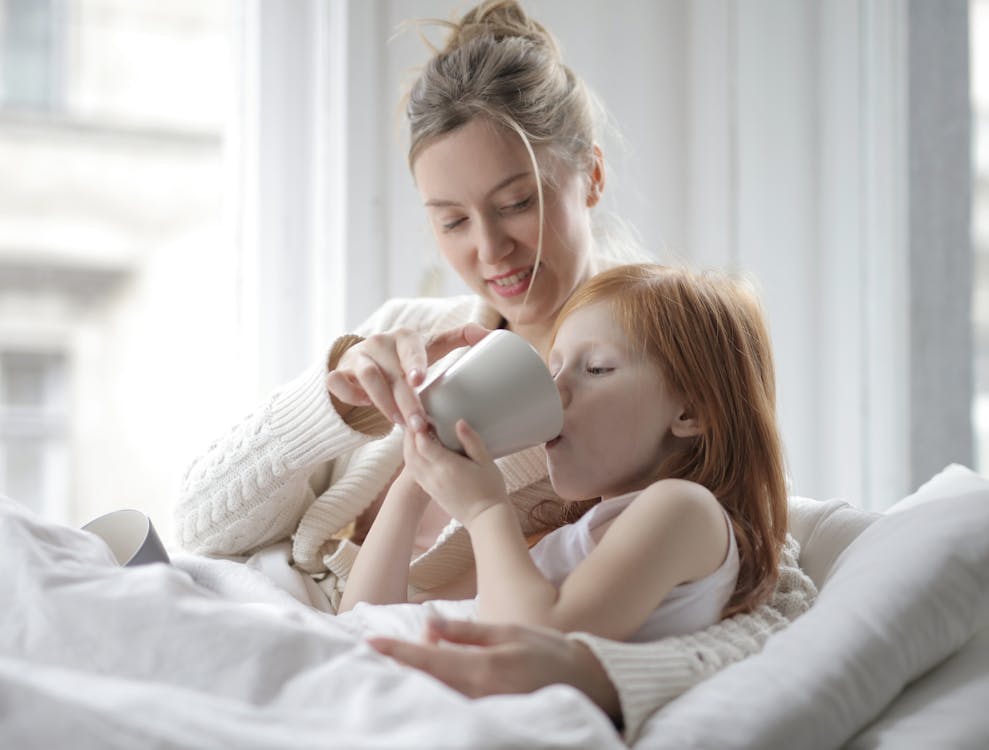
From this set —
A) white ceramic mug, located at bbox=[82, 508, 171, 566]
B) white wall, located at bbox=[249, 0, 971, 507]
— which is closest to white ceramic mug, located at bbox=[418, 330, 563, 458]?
white ceramic mug, located at bbox=[82, 508, 171, 566]

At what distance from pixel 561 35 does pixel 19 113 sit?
1145 mm

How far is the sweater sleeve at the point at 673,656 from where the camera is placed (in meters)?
0.79

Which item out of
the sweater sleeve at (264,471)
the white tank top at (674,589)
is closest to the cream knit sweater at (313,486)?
the sweater sleeve at (264,471)

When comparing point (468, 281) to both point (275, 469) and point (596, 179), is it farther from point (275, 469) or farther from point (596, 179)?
point (275, 469)

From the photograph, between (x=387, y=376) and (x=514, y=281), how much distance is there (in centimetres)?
40

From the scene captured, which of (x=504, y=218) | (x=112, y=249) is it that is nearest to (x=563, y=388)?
(x=504, y=218)

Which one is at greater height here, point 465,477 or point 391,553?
point 465,477

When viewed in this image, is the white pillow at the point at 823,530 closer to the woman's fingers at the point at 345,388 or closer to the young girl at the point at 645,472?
the young girl at the point at 645,472

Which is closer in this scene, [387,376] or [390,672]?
[390,672]

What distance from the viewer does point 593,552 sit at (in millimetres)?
898

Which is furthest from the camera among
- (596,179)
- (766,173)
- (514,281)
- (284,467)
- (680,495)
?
(766,173)

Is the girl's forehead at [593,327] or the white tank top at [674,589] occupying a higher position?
the girl's forehead at [593,327]

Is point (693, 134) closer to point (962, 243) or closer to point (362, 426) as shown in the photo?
point (962, 243)

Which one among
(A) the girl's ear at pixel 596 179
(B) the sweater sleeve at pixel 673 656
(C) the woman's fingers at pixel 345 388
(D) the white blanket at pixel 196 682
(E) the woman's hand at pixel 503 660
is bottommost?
(B) the sweater sleeve at pixel 673 656
